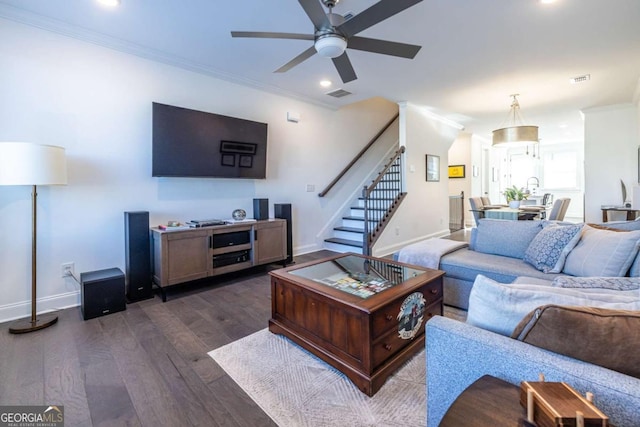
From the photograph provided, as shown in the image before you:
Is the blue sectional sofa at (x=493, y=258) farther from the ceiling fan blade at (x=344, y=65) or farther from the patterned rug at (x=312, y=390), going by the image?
the ceiling fan blade at (x=344, y=65)

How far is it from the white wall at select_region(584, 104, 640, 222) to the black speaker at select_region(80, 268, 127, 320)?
26.1 ft

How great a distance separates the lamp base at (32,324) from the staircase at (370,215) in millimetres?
3713

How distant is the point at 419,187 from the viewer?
598 cm

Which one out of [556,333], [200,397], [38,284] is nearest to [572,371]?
[556,333]

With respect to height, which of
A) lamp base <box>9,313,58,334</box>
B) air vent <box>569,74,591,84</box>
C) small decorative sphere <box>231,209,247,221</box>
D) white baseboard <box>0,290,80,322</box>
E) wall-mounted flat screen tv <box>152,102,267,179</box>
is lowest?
lamp base <box>9,313,58,334</box>

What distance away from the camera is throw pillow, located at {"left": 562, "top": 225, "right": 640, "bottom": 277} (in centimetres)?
194

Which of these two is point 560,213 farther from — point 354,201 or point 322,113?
point 322,113

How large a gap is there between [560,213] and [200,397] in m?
5.87

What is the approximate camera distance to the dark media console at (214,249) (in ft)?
10.2

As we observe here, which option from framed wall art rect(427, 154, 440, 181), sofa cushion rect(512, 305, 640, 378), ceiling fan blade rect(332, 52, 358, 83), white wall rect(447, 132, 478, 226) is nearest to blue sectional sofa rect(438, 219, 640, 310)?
sofa cushion rect(512, 305, 640, 378)

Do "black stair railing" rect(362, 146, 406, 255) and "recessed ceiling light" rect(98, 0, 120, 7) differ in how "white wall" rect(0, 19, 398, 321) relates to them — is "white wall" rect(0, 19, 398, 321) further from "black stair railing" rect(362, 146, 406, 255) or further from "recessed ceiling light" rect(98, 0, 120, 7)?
"black stair railing" rect(362, 146, 406, 255)

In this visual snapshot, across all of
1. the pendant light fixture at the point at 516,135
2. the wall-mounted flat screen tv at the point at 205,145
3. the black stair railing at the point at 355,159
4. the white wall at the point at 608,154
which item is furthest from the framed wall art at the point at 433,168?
the wall-mounted flat screen tv at the point at 205,145

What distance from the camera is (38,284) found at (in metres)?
2.79

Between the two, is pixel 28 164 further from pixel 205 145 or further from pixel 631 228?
pixel 631 228
